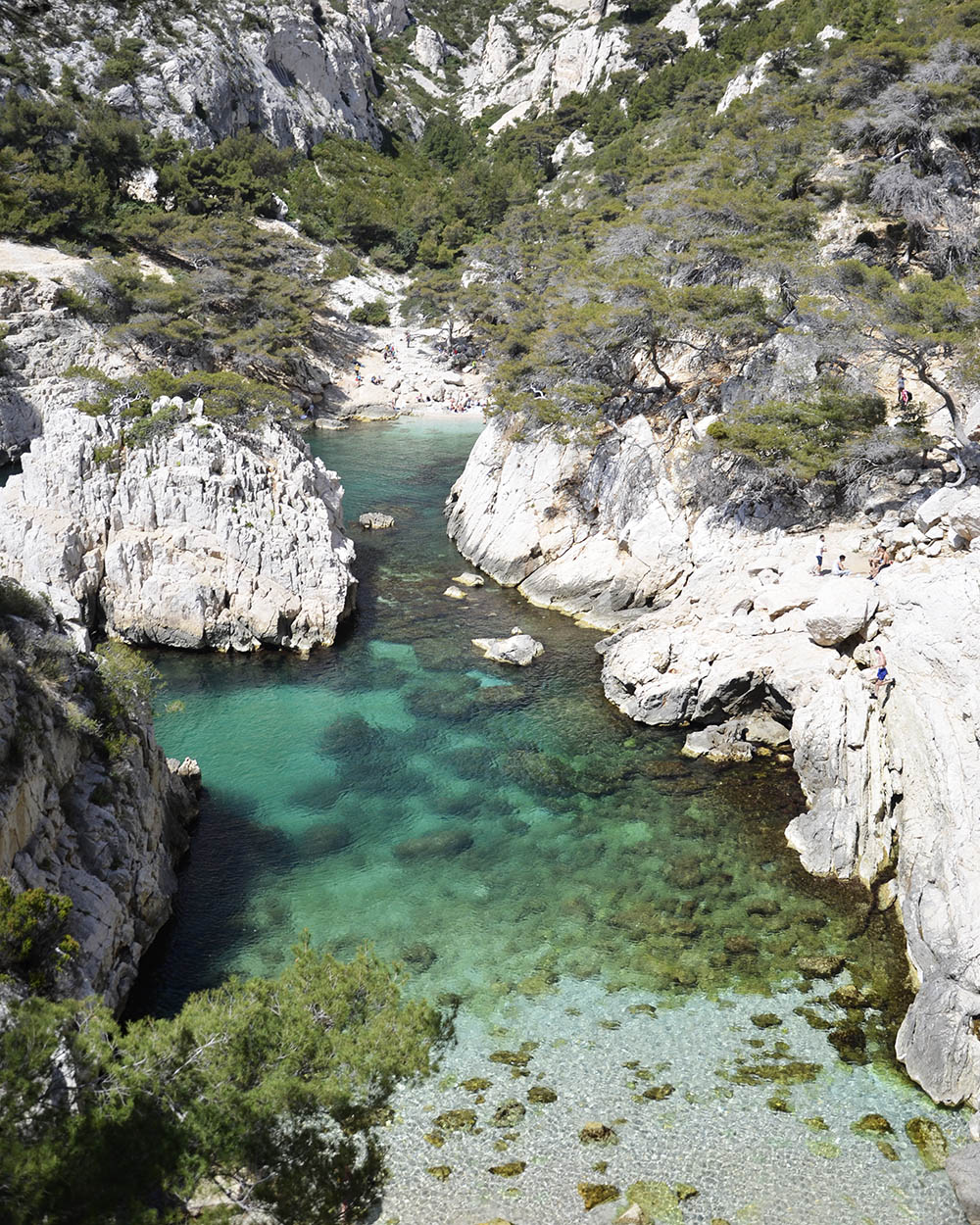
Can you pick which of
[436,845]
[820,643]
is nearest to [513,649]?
[436,845]

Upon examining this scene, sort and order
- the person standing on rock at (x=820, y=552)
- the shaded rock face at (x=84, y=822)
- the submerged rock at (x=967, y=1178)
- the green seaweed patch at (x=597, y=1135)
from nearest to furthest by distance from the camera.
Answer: the submerged rock at (x=967, y=1178), the green seaweed patch at (x=597, y=1135), the shaded rock face at (x=84, y=822), the person standing on rock at (x=820, y=552)

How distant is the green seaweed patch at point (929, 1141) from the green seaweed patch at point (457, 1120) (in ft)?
26.1

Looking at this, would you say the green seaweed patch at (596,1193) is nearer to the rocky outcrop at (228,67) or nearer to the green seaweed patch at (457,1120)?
the green seaweed patch at (457,1120)

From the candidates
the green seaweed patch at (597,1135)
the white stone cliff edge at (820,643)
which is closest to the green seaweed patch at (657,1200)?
the green seaweed patch at (597,1135)

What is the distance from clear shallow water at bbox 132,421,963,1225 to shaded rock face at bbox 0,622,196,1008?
4.97 feet

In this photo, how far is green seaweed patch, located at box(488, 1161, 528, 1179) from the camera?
1353 cm

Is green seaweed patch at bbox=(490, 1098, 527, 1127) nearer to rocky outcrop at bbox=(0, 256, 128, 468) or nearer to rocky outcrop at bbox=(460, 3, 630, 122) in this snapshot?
rocky outcrop at bbox=(0, 256, 128, 468)

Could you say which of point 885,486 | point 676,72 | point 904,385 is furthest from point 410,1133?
point 676,72

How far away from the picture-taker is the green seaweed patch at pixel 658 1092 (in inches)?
589

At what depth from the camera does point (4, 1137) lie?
8.30 m

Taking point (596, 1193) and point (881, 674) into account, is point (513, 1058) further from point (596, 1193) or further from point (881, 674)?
point (881, 674)

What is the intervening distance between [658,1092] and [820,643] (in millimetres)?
15863

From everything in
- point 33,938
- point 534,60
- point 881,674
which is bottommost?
point 881,674

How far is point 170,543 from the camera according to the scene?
33.3 m
